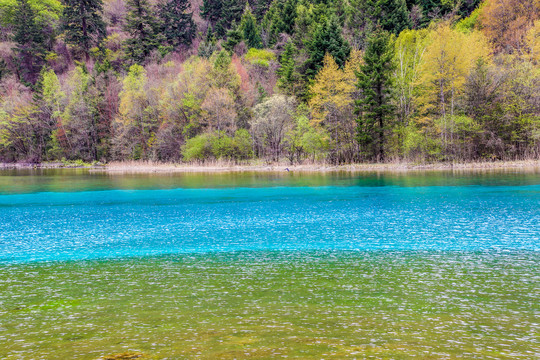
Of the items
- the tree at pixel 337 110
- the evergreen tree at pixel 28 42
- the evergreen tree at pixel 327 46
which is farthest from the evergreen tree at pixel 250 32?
the evergreen tree at pixel 28 42

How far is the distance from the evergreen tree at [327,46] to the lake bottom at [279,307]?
5610 cm

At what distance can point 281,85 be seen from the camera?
66500 millimetres

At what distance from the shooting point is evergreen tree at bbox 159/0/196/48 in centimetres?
10119

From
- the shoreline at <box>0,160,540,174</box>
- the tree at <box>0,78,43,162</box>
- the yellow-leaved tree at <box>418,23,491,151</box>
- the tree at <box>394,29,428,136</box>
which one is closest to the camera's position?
the shoreline at <box>0,160,540,174</box>


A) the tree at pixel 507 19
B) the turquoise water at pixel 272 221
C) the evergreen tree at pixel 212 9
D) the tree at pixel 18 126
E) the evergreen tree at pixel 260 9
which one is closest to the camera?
the turquoise water at pixel 272 221

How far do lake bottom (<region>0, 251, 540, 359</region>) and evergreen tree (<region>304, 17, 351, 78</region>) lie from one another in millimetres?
56099

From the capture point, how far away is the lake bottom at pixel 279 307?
18.4 ft

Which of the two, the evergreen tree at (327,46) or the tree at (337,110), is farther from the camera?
the evergreen tree at (327,46)

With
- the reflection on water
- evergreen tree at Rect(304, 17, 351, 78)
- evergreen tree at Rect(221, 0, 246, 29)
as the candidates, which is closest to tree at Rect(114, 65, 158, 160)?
evergreen tree at Rect(304, 17, 351, 78)

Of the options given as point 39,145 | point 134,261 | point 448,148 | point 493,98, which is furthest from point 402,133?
point 39,145

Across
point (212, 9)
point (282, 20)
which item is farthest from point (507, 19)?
point (212, 9)

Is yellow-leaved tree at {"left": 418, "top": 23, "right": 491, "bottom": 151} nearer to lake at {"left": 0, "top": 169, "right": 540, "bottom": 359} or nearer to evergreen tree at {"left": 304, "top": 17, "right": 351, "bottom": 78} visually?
evergreen tree at {"left": 304, "top": 17, "right": 351, "bottom": 78}

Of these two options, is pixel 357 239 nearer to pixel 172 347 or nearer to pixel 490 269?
pixel 490 269

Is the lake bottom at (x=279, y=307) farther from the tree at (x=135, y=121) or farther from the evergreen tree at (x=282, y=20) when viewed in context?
the evergreen tree at (x=282, y=20)
